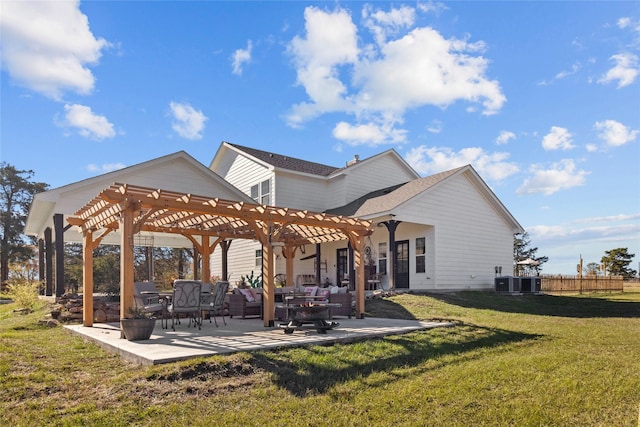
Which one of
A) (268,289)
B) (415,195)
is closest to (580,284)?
(415,195)

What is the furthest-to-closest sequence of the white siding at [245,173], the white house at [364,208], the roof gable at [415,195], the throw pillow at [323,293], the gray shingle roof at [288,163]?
the gray shingle roof at [288,163] < the white siding at [245,173] < the roof gable at [415,195] < the white house at [364,208] < the throw pillow at [323,293]

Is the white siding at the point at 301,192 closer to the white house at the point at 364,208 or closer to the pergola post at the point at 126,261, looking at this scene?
the white house at the point at 364,208

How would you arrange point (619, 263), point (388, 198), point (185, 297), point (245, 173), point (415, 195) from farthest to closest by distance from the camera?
point (619, 263)
point (245, 173)
point (388, 198)
point (415, 195)
point (185, 297)

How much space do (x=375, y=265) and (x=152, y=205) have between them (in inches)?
484

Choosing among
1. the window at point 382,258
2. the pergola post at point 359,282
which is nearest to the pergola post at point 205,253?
the pergola post at point 359,282

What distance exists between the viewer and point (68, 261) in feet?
97.1

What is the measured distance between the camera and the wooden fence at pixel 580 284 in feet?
83.7

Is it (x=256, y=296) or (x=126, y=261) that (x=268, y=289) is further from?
(x=126, y=261)

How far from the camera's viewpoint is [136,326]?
707cm

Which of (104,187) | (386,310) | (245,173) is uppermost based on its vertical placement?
(245,173)

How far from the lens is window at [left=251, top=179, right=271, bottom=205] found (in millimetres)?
20078

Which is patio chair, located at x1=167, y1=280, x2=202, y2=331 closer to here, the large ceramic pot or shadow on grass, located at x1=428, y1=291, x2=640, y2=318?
the large ceramic pot

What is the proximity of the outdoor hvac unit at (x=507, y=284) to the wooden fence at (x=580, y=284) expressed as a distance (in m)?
7.81

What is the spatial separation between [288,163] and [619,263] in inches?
1555
